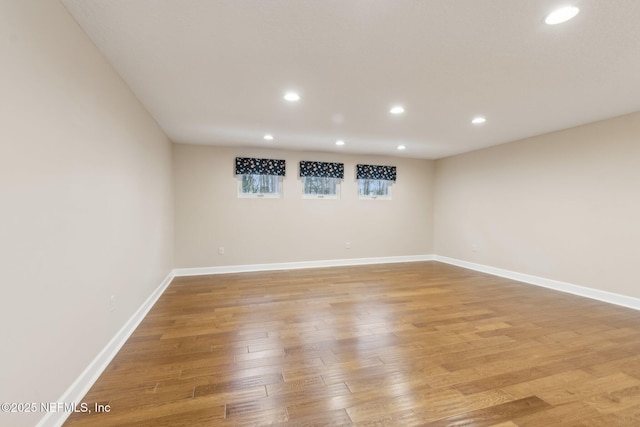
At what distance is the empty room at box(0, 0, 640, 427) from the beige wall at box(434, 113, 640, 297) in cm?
3

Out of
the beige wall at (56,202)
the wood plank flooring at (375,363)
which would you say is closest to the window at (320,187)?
the wood plank flooring at (375,363)

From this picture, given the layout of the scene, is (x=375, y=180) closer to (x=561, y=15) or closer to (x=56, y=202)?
(x=561, y=15)

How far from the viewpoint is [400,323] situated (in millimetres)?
2895

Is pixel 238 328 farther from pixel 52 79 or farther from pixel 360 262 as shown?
pixel 360 262

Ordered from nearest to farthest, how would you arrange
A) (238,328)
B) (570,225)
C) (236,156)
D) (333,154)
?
(238,328) → (570,225) → (236,156) → (333,154)

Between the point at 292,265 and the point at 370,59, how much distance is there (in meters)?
4.07

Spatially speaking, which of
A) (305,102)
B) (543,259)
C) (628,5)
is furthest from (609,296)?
Result: (305,102)

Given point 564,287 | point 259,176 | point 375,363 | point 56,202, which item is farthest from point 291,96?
point 564,287

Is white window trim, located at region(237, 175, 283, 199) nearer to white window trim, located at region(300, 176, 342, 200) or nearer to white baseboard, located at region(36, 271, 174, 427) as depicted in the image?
white window trim, located at region(300, 176, 342, 200)

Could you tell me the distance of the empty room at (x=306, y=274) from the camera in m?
1.49

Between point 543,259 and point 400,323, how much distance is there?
2.92 m

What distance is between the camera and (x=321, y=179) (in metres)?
5.64

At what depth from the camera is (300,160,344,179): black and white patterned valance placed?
541cm

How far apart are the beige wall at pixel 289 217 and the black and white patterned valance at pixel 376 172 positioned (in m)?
0.13
